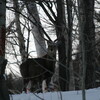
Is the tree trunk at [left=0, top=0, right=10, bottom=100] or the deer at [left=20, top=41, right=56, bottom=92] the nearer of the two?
the tree trunk at [left=0, top=0, right=10, bottom=100]

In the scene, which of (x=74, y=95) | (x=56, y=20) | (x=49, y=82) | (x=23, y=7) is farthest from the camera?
(x=49, y=82)

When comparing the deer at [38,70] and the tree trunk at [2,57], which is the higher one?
the tree trunk at [2,57]

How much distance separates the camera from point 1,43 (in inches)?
106

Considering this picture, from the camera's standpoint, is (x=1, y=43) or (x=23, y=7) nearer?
(x=1, y=43)

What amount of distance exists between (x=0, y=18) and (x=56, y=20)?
17.1ft

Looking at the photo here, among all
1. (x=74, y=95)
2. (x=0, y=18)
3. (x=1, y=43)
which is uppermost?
(x=0, y=18)

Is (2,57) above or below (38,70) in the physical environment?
above

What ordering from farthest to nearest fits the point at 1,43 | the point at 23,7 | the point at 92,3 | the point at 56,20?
the point at 56,20, the point at 92,3, the point at 23,7, the point at 1,43

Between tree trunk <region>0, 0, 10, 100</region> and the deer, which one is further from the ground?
tree trunk <region>0, 0, 10, 100</region>

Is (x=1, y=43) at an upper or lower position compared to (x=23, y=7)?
lower

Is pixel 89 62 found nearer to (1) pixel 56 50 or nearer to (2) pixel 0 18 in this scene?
(1) pixel 56 50

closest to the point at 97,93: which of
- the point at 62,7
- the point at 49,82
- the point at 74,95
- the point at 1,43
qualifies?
the point at 74,95

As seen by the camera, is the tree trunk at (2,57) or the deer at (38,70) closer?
the tree trunk at (2,57)

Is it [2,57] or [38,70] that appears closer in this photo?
[2,57]
